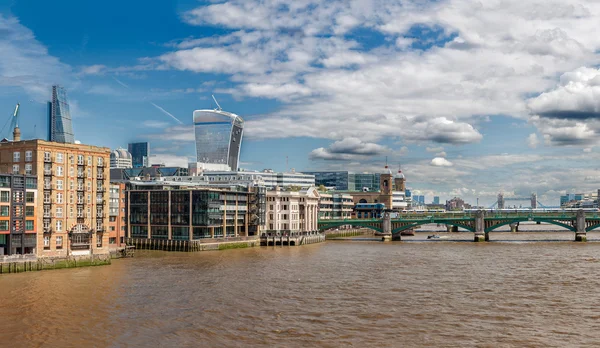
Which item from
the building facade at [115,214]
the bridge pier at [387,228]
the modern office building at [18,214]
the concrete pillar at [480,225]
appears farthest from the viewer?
the bridge pier at [387,228]

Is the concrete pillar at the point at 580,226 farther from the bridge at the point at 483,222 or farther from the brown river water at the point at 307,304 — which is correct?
the brown river water at the point at 307,304

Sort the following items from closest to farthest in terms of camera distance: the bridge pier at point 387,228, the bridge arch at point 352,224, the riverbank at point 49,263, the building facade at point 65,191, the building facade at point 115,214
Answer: the riverbank at point 49,263
the building facade at point 65,191
the building facade at point 115,214
the bridge pier at point 387,228
the bridge arch at point 352,224

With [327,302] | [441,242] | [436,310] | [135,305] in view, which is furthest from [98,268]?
[441,242]

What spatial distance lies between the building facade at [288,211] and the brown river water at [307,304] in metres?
55.3

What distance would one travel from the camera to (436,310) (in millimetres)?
60438

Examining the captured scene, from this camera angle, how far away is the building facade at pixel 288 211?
163375 mm

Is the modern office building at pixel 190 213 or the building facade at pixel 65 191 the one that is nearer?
the building facade at pixel 65 191

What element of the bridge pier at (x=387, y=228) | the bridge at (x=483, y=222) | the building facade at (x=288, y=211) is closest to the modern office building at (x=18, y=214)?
the building facade at (x=288, y=211)

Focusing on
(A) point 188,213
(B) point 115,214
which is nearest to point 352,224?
(A) point 188,213

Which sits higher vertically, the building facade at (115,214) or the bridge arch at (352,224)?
the building facade at (115,214)

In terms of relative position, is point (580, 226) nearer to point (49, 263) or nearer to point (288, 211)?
point (288, 211)

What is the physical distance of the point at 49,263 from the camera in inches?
3615

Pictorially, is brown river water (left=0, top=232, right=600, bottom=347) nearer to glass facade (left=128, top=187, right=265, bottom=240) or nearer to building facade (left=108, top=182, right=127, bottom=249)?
building facade (left=108, top=182, right=127, bottom=249)

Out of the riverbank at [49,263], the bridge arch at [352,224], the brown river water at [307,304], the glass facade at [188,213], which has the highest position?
the glass facade at [188,213]
